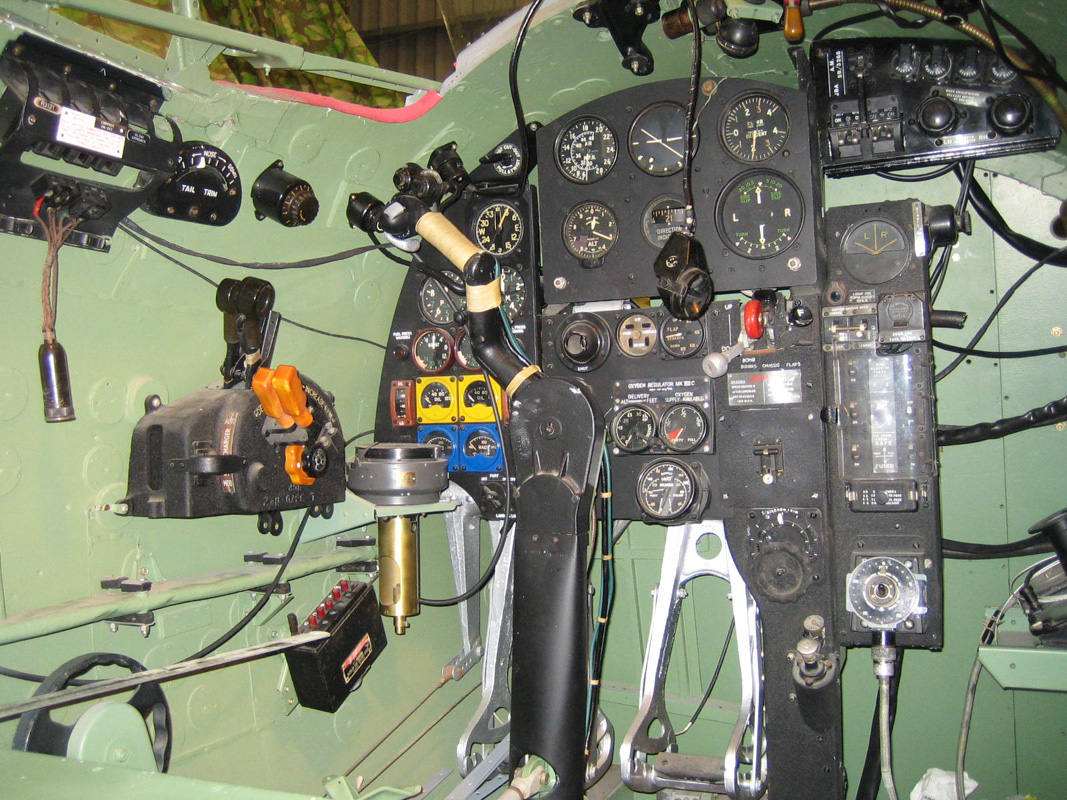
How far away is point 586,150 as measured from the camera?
3129mm

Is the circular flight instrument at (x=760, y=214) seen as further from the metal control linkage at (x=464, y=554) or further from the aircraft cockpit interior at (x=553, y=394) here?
the metal control linkage at (x=464, y=554)

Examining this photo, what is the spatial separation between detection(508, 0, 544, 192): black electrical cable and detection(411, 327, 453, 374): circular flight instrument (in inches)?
26.9

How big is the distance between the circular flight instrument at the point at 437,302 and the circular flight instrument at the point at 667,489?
103 centimetres

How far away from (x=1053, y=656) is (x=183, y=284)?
9.47ft

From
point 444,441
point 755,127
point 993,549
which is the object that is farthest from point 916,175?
point 444,441

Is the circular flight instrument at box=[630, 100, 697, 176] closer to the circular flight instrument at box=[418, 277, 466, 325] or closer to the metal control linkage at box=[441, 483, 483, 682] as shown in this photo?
the circular flight instrument at box=[418, 277, 466, 325]

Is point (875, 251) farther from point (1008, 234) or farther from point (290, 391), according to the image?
point (290, 391)

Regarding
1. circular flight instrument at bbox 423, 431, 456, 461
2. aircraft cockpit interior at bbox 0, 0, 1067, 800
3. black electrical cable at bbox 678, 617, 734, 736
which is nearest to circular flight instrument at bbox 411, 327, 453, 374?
aircraft cockpit interior at bbox 0, 0, 1067, 800

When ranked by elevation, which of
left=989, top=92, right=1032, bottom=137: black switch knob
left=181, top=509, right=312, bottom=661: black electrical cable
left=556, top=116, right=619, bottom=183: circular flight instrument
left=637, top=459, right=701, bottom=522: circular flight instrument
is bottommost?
left=181, top=509, right=312, bottom=661: black electrical cable

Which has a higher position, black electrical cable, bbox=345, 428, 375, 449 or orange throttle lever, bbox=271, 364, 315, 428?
orange throttle lever, bbox=271, 364, 315, 428

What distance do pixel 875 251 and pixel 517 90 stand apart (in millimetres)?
1391

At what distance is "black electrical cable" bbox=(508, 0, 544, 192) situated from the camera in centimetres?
255

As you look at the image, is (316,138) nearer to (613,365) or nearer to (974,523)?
(613,365)

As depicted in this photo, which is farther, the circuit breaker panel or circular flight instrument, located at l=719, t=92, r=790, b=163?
circular flight instrument, located at l=719, t=92, r=790, b=163
